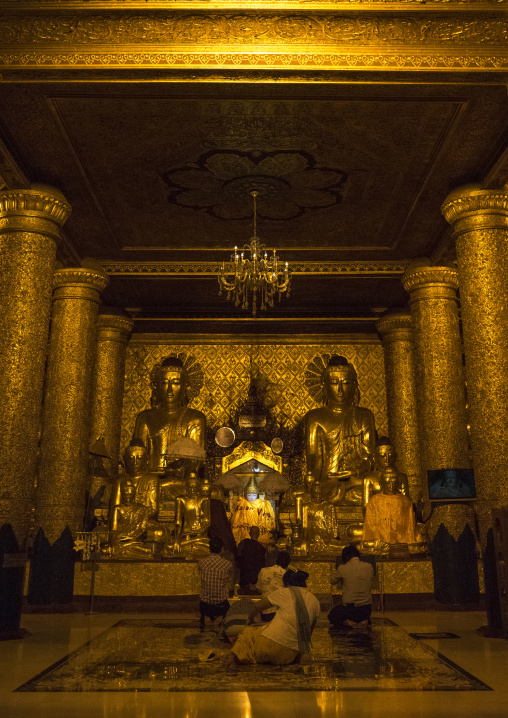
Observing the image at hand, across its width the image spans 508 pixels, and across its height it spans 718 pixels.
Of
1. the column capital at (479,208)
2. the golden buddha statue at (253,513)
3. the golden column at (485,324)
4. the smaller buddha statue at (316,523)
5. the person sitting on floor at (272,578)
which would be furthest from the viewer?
→ the golden buddha statue at (253,513)

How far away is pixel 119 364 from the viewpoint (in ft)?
37.3

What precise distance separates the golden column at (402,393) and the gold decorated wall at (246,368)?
0.55 metres

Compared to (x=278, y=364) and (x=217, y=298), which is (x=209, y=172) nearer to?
(x=217, y=298)

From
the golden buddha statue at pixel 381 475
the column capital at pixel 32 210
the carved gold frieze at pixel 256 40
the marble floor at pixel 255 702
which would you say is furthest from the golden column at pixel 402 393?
the marble floor at pixel 255 702

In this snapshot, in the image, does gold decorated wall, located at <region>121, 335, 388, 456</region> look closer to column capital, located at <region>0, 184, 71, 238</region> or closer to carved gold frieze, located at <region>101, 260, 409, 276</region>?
carved gold frieze, located at <region>101, 260, 409, 276</region>

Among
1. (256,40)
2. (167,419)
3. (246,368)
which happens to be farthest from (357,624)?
(246,368)

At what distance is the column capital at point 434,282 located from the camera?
9094 millimetres

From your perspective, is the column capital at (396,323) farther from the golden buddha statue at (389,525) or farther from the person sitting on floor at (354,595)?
the person sitting on floor at (354,595)

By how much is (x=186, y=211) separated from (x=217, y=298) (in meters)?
2.76

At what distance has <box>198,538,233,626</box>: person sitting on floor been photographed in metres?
5.60

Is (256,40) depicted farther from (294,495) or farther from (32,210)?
(294,495)

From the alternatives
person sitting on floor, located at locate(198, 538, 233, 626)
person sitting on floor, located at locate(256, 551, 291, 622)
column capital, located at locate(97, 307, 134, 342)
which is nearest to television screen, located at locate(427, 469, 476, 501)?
person sitting on floor, located at locate(256, 551, 291, 622)

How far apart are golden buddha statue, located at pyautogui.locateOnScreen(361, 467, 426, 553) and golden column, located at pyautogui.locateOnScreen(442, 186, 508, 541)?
1.96 metres

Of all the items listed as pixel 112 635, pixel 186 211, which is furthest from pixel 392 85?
pixel 112 635
